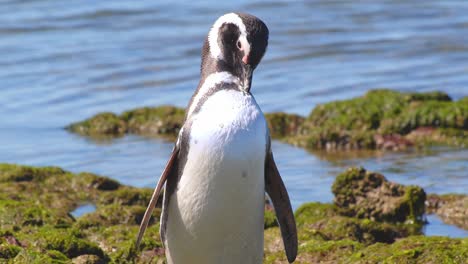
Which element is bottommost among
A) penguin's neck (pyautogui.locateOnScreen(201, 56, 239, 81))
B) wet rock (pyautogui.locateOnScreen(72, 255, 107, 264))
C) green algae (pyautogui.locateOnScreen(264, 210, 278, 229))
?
green algae (pyautogui.locateOnScreen(264, 210, 278, 229))

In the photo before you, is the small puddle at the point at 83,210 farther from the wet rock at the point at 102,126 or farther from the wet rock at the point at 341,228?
the wet rock at the point at 102,126

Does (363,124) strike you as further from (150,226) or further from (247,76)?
(247,76)

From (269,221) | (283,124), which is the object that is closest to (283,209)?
(269,221)

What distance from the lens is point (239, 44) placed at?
583cm

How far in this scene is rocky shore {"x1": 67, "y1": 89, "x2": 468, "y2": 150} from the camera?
11320 millimetres

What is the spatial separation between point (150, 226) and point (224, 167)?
224cm

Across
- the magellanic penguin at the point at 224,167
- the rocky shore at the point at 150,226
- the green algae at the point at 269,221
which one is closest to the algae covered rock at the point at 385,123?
the rocky shore at the point at 150,226

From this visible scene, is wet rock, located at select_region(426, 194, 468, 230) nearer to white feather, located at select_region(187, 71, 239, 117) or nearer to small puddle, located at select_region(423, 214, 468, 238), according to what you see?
small puddle, located at select_region(423, 214, 468, 238)

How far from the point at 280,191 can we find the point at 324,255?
974 mm

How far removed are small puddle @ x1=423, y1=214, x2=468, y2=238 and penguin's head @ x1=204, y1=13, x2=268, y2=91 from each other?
2919 mm

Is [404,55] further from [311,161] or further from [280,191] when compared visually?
[280,191]

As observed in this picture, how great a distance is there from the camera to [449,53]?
17.1 m

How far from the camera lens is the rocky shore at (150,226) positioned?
6.46m

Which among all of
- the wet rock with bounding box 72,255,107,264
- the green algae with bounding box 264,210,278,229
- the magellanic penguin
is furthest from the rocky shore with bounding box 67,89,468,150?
the magellanic penguin
